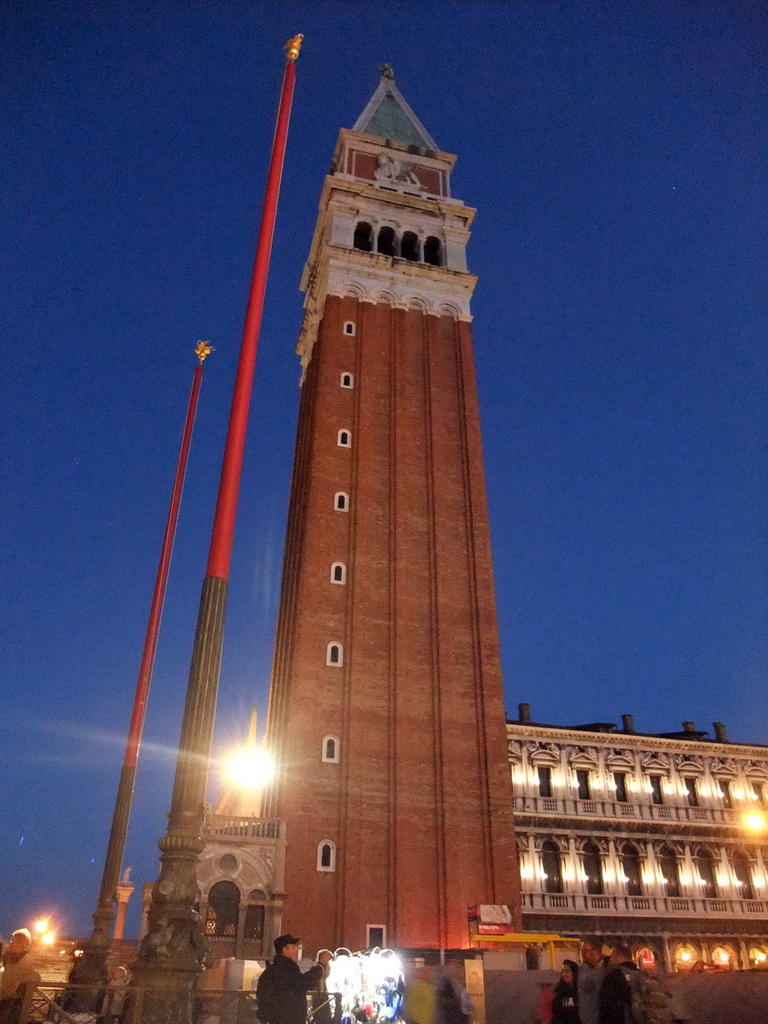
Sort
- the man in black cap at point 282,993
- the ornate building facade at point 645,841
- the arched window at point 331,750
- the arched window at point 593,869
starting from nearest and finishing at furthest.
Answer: the man in black cap at point 282,993 → the arched window at point 331,750 → the ornate building facade at point 645,841 → the arched window at point 593,869

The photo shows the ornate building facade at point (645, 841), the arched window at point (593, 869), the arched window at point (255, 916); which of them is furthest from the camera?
the arched window at point (593, 869)

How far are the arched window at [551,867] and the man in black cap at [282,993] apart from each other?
34.6 m

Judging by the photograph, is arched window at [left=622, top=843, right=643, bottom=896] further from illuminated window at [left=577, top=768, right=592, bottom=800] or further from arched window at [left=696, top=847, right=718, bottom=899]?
arched window at [left=696, top=847, right=718, bottom=899]

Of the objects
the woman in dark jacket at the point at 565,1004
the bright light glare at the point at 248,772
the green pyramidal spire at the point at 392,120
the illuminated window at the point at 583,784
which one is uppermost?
the green pyramidal spire at the point at 392,120

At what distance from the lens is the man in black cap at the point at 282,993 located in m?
8.24

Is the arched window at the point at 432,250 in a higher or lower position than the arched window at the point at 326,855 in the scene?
higher

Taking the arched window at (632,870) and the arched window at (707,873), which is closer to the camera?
the arched window at (632,870)

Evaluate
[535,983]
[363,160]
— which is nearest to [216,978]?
[535,983]

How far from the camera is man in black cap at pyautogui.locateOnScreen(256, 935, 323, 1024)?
8.24 metres

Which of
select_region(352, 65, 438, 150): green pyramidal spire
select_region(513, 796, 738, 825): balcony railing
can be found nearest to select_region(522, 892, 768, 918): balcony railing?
select_region(513, 796, 738, 825): balcony railing

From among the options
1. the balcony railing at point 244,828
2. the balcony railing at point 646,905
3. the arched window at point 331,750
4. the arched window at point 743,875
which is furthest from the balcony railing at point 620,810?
the balcony railing at point 244,828

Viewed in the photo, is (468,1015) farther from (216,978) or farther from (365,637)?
(365,637)

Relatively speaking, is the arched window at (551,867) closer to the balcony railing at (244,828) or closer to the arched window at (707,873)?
the arched window at (707,873)

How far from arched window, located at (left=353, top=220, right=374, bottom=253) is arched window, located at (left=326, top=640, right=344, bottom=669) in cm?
2594
